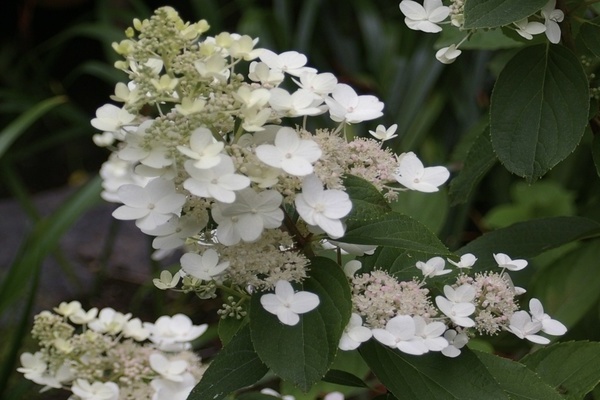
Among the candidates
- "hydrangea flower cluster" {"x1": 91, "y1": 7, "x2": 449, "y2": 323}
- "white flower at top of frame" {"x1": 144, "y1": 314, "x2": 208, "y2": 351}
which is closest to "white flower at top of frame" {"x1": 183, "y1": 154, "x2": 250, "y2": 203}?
"hydrangea flower cluster" {"x1": 91, "y1": 7, "x2": 449, "y2": 323}

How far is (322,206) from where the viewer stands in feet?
1.72

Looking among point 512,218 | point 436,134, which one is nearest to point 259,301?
point 512,218

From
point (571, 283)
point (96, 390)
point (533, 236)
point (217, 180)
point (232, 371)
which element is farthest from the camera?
point (571, 283)

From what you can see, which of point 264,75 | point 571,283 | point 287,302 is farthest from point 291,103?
point 571,283

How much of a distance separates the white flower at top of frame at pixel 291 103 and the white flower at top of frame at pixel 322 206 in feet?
0.16

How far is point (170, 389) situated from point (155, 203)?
0.27 metres

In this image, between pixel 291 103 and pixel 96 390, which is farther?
pixel 96 390

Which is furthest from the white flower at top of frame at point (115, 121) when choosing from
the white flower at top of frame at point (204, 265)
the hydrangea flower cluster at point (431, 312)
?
the hydrangea flower cluster at point (431, 312)

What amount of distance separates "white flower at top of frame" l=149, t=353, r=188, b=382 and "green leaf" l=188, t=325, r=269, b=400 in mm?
151

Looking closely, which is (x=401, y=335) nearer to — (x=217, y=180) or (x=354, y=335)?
(x=354, y=335)

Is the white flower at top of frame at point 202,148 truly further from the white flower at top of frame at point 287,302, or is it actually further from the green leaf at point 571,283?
the green leaf at point 571,283

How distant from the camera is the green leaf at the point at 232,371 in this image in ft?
1.93

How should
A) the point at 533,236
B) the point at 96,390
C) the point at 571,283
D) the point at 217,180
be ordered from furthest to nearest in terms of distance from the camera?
the point at 571,283, the point at 533,236, the point at 96,390, the point at 217,180

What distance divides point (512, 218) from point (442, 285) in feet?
3.53
